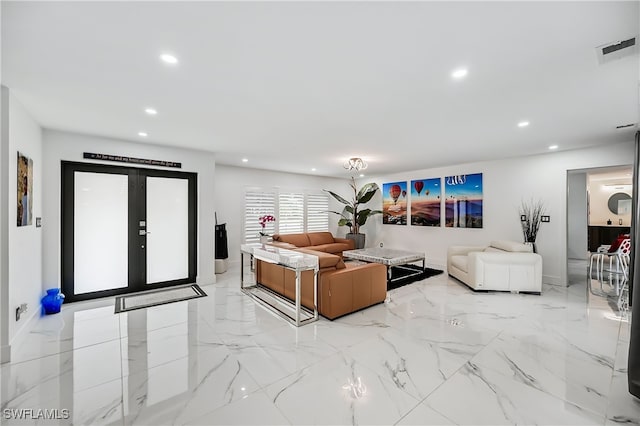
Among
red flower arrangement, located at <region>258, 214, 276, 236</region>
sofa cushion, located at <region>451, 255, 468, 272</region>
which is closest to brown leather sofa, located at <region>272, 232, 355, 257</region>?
red flower arrangement, located at <region>258, 214, 276, 236</region>

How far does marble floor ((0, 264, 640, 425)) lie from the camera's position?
72.9 inches

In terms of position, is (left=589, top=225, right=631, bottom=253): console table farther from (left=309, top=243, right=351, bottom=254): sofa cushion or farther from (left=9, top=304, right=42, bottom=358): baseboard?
(left=9, top=304, right=42, bottom=358): baseboard

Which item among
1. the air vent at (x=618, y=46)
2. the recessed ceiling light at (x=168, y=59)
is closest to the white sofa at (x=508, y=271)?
the air vent at (x=618, y=46)

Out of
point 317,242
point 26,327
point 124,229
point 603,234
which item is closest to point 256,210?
point 317,242

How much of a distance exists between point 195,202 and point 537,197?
21.7 feet

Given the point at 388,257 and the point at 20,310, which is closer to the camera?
the point at 20,310

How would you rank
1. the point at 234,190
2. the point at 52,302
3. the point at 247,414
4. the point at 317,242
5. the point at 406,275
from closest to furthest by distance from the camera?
the point at 247,414 < the point at 52,302 < the point at 406,275 < the point at 234,190 < the point at 317,242

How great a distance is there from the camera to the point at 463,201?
6.37 metres

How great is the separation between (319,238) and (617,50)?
246 inches

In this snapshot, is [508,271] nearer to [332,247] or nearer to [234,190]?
[332,247]

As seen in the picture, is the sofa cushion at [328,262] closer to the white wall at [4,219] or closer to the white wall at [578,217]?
the white wall at [4,219]

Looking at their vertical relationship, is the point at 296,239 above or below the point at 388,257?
above

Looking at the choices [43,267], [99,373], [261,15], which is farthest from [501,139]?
[43,267]

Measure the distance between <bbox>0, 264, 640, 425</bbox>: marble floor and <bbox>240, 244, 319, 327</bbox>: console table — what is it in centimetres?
20
